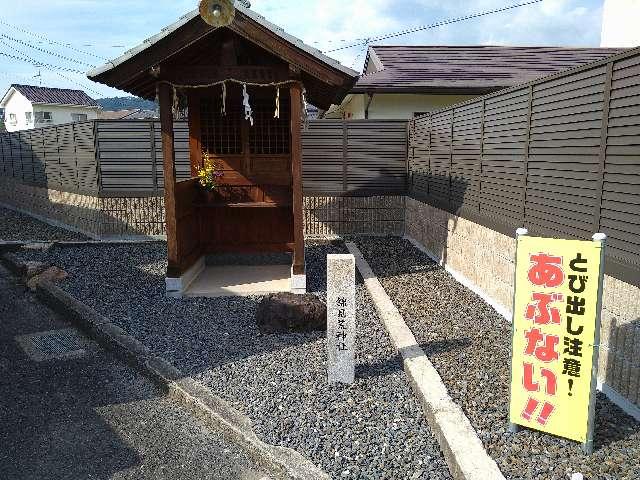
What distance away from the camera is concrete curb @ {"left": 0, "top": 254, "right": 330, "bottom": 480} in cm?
361

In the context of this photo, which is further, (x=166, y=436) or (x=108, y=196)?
(x=108, y=196)

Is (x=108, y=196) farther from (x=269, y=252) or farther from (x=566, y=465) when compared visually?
(x=566, y=465)

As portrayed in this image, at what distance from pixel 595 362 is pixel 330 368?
2431 millimetres

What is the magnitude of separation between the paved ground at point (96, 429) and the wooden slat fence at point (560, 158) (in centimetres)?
391

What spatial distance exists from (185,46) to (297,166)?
8.04 feet

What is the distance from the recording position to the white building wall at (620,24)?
1788 cm

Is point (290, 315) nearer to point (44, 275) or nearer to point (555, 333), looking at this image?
point (555, 333)

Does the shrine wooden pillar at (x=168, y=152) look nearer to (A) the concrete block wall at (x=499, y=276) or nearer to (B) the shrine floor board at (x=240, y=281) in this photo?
(B) the shrine floor board at (x=240, y=281)

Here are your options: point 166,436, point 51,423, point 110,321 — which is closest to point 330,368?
point 166,436

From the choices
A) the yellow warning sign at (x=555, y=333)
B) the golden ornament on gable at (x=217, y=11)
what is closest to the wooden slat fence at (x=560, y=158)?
the yellow warning sign at (x=555, y=333)

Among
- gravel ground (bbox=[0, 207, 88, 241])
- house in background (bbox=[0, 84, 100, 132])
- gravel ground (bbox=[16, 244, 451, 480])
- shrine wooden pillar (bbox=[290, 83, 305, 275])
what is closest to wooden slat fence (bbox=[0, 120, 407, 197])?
gravel ground (bbox=[0, 207, 88, 241])

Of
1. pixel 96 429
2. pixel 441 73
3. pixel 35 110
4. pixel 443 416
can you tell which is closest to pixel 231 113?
pixel 96 429

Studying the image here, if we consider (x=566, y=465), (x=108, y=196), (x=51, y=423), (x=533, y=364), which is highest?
(x=108, y=196)

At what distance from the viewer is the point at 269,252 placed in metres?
9.88
